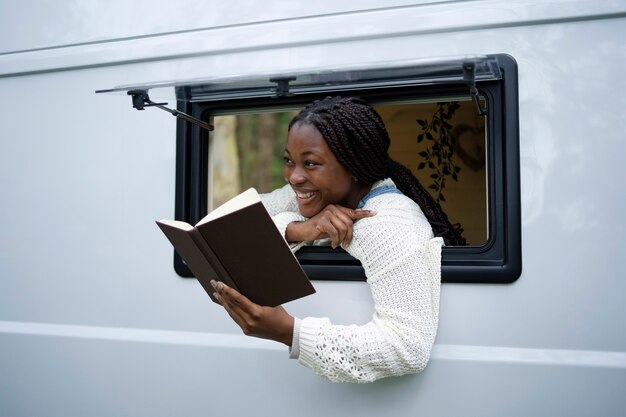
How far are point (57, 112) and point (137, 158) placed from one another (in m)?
0.43

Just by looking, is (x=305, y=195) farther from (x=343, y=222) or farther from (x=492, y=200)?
(x=492, y=200)

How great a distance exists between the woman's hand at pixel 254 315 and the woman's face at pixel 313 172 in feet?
1.39

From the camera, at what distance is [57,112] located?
2.54 meters

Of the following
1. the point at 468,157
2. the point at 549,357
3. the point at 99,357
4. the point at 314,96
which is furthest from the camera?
the point at 468,157

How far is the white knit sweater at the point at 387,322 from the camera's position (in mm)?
1859

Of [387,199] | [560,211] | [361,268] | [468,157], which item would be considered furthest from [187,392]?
[468,157]

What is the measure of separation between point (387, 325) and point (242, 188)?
4.29 ft

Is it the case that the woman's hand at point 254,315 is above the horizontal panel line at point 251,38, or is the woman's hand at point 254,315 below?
below

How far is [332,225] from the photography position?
1990 mm

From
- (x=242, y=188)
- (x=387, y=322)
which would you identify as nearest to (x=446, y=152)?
(x=242, y=188)

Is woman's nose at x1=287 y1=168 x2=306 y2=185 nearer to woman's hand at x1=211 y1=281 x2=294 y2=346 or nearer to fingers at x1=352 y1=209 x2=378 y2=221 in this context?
fingers at x1=352 y1=209 x2=378 y2=221

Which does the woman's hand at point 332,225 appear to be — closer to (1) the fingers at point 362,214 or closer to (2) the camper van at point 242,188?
(1) the fingers at point 362,214

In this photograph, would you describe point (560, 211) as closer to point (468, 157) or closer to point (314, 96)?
point (314, 96)

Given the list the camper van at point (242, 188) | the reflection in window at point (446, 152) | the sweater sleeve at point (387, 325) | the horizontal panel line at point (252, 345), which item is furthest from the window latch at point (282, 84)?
the reflection in window at point (446, 152)
